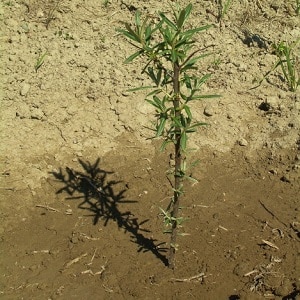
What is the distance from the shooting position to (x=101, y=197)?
3.68 metres

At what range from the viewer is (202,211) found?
349 centimetres

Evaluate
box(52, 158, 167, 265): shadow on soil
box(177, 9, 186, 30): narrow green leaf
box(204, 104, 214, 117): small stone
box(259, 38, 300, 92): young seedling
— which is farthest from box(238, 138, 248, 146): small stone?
box(177, 9, 186, 30): narrow green leaf

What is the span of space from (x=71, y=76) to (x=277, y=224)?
233 cm

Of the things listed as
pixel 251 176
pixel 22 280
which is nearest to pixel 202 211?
pixel 251 176

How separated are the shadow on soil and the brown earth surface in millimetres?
10

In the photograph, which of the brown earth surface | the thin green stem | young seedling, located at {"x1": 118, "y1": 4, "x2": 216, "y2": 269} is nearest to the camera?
young seedling, located at {"x1": 118, "y1": 4, "x2": 216, "y2": 269}

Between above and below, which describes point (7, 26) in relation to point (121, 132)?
above

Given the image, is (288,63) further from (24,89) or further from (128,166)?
(24,89)

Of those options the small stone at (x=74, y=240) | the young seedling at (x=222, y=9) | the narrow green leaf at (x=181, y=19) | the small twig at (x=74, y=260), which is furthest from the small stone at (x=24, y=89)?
the narrow green leaf at (x=181, y=19)

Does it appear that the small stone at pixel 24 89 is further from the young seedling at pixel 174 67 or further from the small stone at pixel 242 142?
the young seedling at pixel 174 67

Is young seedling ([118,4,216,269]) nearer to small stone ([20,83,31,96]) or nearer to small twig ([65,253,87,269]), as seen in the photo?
small twig ([65,253,87,269])

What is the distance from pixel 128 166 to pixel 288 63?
1.63 m

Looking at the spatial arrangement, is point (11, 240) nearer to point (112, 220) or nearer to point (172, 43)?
point (112, 220)

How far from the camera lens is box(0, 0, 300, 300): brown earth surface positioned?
312 cm
